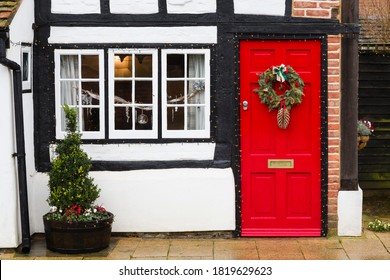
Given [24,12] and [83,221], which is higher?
[24,12]

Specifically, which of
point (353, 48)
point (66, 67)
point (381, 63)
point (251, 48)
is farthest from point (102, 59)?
point (381, 63)

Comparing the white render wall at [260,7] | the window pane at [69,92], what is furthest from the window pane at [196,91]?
the window pane at [69,92]

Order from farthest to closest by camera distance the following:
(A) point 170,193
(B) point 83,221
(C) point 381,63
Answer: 1. (C) point 381,63
2. (A) point 170,193
3. (B) point 83,221

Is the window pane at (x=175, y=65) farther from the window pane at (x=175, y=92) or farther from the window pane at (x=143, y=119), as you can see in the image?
the window pane at (x=143, y=119)

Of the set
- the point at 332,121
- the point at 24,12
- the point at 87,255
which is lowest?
the point at 87,255

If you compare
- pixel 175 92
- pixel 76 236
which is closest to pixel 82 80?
pixel 175 92

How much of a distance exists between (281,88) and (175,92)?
1.26m

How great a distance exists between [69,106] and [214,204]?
6.89 ft

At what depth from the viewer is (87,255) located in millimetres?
8523

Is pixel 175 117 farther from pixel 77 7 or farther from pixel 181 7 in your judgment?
pixel 77 7

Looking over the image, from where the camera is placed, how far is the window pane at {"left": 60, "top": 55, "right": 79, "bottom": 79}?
30.5 ft

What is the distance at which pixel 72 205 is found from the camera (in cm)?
860

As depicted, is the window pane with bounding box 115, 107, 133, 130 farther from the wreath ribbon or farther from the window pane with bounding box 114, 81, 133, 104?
the wreath ribbon

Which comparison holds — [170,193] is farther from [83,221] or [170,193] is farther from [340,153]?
[340,153]
